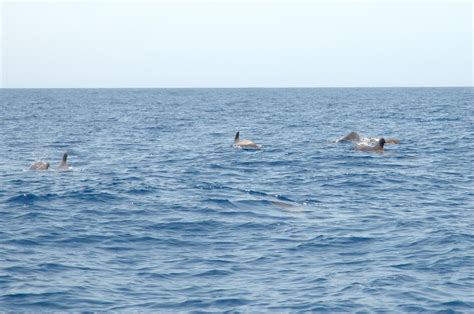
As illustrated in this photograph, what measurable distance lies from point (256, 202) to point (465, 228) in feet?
19.9

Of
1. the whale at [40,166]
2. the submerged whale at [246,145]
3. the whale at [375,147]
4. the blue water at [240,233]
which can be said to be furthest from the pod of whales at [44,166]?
the whale at [375,147]

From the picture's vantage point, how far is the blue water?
12305 millimetres

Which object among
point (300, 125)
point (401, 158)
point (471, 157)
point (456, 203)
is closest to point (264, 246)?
point (456, 203)

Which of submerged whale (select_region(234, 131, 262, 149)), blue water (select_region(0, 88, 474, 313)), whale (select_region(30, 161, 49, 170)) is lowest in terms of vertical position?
blue water (select_region(0, 88, 474, 313))

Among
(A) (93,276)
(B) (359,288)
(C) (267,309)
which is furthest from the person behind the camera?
(A) (93,276)

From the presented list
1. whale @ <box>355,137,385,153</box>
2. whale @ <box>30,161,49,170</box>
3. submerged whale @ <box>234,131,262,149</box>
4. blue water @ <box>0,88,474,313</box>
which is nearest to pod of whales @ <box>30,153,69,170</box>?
whale @ <box>30,161,49,170</box>

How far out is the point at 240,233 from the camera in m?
16.9

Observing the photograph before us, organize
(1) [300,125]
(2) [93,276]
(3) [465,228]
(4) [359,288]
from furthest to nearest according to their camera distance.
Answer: (1) [300,125]
(3) [465,228]
(2) [93,276]
(4) [359,288]

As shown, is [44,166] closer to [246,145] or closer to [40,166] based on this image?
[40,166]

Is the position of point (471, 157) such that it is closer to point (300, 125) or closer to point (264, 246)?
point (264, 246)

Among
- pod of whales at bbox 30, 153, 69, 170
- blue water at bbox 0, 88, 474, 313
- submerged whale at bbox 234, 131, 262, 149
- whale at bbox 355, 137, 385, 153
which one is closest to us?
blue water at bbox 0, 88, 474, 313

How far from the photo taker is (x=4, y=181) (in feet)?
82.1

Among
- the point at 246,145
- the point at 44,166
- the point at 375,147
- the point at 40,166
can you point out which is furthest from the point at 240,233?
the point at 246,145

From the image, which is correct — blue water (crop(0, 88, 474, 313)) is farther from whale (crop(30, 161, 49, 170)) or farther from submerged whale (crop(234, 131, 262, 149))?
submerged whale (crop(234, 131, 262, 149))
